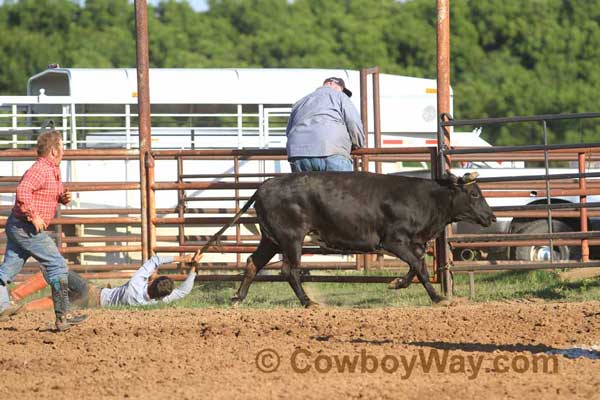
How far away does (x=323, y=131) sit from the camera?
33.3 feet

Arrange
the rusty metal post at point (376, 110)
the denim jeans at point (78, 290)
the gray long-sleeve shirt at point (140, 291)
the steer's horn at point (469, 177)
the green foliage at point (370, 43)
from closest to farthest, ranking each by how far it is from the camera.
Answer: the denim jeans at point (78, 290)
the steer's horn at point (469, 177)
the gray long-sleeve shirt at point (140, 291)
the rusty metal post at point (376, 110)
the green foliage at point (370, 43)

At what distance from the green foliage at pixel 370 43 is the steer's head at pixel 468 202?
21727mm

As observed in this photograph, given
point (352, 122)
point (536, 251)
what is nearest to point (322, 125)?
point (352, 122)

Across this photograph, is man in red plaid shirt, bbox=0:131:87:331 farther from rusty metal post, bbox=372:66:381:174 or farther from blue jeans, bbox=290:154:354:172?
rusty metal post, bbox=372:66:381:174

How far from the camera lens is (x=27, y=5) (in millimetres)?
34594

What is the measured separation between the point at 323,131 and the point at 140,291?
7.72 ft

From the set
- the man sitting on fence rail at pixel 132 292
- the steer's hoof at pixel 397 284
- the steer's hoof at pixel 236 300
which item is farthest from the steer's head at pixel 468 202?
the man sitting on fence rail at pixel 132 292

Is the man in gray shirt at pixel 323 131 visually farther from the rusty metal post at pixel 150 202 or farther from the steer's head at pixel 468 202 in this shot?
the rusty metal post at pixel 150 202

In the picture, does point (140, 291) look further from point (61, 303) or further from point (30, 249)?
point (30, 249)

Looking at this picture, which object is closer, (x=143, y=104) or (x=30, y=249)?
(x=30, y=249)

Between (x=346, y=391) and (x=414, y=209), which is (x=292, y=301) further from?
(x=346, y=391)

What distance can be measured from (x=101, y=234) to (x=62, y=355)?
24.6ft

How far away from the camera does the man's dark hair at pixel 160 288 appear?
10109mm

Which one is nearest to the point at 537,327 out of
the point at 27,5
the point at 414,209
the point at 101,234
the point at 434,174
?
the point at 414,209
